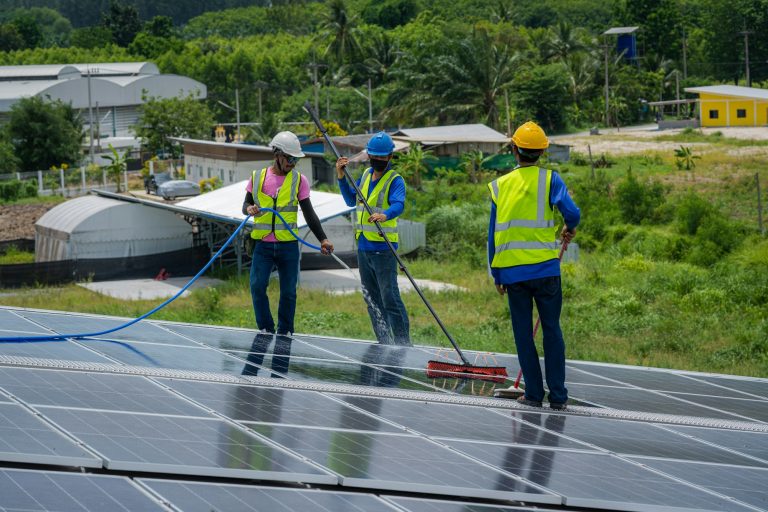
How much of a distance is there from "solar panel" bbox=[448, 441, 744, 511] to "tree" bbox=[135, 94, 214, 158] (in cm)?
6072

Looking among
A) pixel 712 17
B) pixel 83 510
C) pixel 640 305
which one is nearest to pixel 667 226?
pixel 640 305

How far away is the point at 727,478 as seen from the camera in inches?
234

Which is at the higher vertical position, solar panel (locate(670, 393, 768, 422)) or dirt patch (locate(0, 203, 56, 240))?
dirt patch (locate(0, 203, 56, 240))

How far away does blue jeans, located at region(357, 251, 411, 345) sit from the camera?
10.7 meters

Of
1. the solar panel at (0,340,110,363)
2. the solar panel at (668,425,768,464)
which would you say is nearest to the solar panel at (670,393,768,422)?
the solar panel at (668,425,768,464)

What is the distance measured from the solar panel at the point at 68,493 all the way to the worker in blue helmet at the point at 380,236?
608 cm

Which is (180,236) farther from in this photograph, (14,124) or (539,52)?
(539,52)

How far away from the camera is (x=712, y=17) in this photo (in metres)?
86.1

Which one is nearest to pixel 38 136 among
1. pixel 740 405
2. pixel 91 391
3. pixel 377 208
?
pixel 377 208

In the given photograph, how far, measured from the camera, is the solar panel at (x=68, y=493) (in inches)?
163

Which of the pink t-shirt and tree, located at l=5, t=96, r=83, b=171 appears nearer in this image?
the pink t-shirt

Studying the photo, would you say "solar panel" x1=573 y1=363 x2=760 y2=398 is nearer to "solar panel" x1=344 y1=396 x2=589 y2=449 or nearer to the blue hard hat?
"solar panel" x1=344 y1=396 x2=589 y2=449

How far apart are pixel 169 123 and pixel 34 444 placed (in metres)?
62.1

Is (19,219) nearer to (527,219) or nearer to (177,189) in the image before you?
(177,189)
